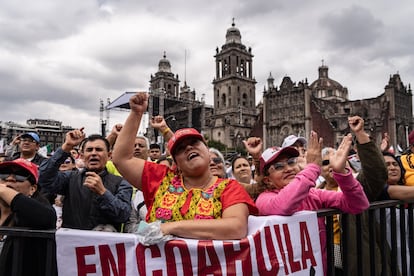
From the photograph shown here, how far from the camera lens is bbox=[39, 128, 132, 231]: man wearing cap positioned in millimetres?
3346

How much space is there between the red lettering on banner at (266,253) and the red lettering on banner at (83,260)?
1118 millimetres

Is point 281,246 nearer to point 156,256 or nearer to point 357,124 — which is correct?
point 156,256

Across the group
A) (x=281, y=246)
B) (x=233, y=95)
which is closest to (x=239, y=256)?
(x=281, y=246)

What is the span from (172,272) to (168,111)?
78.5 meters

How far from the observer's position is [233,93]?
2854 inches

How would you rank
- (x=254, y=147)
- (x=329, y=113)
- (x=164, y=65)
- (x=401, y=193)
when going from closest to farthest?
1. (x=401, y=193)
2. (x=254, y=147)
3. (x=329, y=113)
4. (x=164, y=65)

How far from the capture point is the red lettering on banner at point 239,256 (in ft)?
7.82

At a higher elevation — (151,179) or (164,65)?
(164,65)

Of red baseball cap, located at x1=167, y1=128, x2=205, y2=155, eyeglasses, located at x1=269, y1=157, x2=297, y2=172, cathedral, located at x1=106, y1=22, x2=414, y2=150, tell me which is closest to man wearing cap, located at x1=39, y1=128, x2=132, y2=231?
red baseball cap, located at x1=167, y1=128, x2=205, y2=155

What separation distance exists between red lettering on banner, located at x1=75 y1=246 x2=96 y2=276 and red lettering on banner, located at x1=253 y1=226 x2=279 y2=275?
3.67 ft

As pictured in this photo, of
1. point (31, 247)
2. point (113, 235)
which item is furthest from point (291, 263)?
point (31, 247)

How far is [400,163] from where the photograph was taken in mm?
4250

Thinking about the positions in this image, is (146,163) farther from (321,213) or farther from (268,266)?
(321,213)

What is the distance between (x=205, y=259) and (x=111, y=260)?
0.63m
